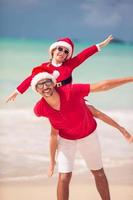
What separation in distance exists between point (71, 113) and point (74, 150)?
0.16 meters

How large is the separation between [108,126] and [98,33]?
1.31 feet

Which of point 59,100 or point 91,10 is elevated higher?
point 91,10

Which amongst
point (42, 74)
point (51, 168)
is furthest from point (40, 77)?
point (51, 168)

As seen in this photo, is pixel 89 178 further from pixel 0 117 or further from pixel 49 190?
pixel 0 117

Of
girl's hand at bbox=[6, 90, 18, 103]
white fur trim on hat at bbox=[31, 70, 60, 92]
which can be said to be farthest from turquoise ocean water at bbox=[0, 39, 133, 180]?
white fur trim on hat at bbox=[31, 70, 60, 92]

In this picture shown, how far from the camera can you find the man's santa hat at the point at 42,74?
1910 millimetres

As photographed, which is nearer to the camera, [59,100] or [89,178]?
[59,100]

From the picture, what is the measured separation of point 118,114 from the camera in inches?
81.7

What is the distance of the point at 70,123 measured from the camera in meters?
1.98

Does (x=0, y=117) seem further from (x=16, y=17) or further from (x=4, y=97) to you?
(x=16, y=17)

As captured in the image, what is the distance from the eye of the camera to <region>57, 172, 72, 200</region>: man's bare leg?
2.04 m

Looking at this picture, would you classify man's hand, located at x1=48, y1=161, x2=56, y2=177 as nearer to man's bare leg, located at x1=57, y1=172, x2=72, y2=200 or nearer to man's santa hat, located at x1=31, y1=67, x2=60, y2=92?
man's bare leg, located at x1=57, y1=172, x2=72, y2=200

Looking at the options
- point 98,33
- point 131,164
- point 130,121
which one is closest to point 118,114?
point 130,121

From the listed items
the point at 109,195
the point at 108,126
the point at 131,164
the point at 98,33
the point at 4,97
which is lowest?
the point at 109,195
